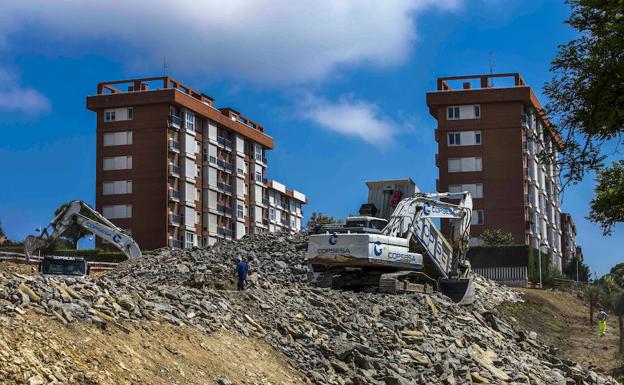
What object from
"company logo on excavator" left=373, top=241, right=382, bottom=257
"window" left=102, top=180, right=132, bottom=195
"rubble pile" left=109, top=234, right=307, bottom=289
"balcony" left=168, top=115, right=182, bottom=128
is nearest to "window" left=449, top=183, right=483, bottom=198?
"balcony" left=168, top=115, right=182, bottom=128

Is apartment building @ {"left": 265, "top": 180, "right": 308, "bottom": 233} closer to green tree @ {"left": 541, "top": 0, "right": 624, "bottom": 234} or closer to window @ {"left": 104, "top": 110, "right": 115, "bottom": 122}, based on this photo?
window @ {"left": 104, "top": 110, "right": 115, "bottom": 122}

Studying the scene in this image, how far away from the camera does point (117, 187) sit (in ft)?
298

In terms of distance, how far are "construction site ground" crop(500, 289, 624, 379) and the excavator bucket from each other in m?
4.10

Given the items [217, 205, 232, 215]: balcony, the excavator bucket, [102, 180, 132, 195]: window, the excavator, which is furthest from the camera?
[217, 205, 232, 215]: balcony

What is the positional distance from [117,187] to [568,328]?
181 ft

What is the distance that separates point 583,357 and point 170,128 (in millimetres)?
59805

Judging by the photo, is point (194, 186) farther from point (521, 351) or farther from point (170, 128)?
point (521, 351)

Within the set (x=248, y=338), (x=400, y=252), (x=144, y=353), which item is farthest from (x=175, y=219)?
(x=144, y=353)

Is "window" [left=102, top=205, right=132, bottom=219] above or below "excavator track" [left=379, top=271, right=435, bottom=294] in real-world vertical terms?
above

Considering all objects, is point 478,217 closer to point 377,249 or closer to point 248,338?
point 377,249

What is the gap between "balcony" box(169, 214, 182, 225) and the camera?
90625 mm

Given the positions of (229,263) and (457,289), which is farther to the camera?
(229,263)

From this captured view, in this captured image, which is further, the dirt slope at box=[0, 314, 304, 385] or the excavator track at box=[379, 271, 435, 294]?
the excavator track at box=[379, 271, 435, 294]

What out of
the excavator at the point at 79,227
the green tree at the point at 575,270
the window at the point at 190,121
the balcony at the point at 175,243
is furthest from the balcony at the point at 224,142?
the excavator at the point at 79,227
